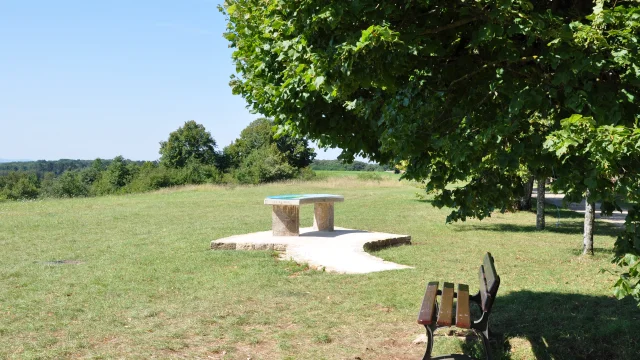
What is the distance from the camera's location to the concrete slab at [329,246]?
34.8 ft

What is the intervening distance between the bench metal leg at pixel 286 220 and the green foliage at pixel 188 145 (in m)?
70.0

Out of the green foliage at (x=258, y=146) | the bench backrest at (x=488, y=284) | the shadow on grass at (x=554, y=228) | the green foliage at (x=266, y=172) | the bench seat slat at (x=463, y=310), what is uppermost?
the green foliage at (x=258, y=146)

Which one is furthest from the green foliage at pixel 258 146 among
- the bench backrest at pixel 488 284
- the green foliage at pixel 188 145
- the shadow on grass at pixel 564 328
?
the bench backrest at pixel 488 284

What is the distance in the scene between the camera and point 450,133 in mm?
4762

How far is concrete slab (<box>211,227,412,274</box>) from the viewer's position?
10.6 meters

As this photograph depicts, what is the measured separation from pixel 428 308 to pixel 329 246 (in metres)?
7.80

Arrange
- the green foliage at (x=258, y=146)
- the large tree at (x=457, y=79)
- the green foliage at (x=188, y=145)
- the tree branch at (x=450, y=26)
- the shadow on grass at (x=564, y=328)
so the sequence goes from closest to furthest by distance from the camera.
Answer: the large tree at (x=457, y=79)
the tree branch at (x=450, y=26)
the shadow on grass at (x=564, y=328)
the green foliage at (x=258, y=146)
the green foliage at (x=188, y=145)

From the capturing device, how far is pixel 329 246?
12.7 metres

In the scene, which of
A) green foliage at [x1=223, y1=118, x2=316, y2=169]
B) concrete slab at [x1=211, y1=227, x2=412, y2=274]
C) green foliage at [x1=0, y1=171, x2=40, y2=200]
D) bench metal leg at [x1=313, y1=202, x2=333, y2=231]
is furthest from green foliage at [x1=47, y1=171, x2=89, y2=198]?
concrete slab at [x1=211, y1=227, x2=412, y2=274]

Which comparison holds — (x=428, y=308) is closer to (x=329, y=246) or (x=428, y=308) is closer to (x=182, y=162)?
(x=329, y=246)

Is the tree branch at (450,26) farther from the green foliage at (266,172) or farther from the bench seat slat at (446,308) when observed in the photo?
the green foliage at (266,172)

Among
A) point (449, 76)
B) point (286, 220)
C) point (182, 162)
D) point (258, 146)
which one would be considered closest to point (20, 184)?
point (182, 162)

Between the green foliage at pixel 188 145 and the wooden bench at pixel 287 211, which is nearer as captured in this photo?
the wooden bench at pixel 287 211

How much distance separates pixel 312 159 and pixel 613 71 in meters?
76.3
